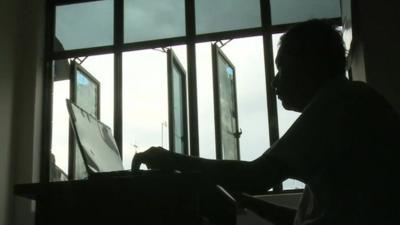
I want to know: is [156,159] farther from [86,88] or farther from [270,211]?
[86,88]

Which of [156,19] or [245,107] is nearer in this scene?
[245,107]

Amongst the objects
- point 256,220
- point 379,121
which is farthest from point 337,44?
point 256,220

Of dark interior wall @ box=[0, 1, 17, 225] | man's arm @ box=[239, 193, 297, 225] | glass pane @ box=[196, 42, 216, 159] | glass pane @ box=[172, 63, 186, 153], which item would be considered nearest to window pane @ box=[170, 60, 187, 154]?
glass pane @ box=[172, 63, 186, 153]

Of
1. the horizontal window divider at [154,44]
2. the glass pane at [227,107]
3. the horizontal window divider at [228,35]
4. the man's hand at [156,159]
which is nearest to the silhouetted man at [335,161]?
the man's hand at [156,159]

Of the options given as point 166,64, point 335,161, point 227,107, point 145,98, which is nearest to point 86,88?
point 145,98

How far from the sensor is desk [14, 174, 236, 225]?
1.09 m

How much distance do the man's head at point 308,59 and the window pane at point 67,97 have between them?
3654 mm

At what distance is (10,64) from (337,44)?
415 cm

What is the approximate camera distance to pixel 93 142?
1.68 m

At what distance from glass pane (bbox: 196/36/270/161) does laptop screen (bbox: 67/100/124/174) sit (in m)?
2.53

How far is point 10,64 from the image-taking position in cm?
475

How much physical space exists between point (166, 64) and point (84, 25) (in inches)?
41.0

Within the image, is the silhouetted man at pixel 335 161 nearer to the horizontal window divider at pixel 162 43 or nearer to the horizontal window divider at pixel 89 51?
the horizontal window divider at pixel 162 43

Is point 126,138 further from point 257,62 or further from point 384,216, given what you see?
point 384,216
